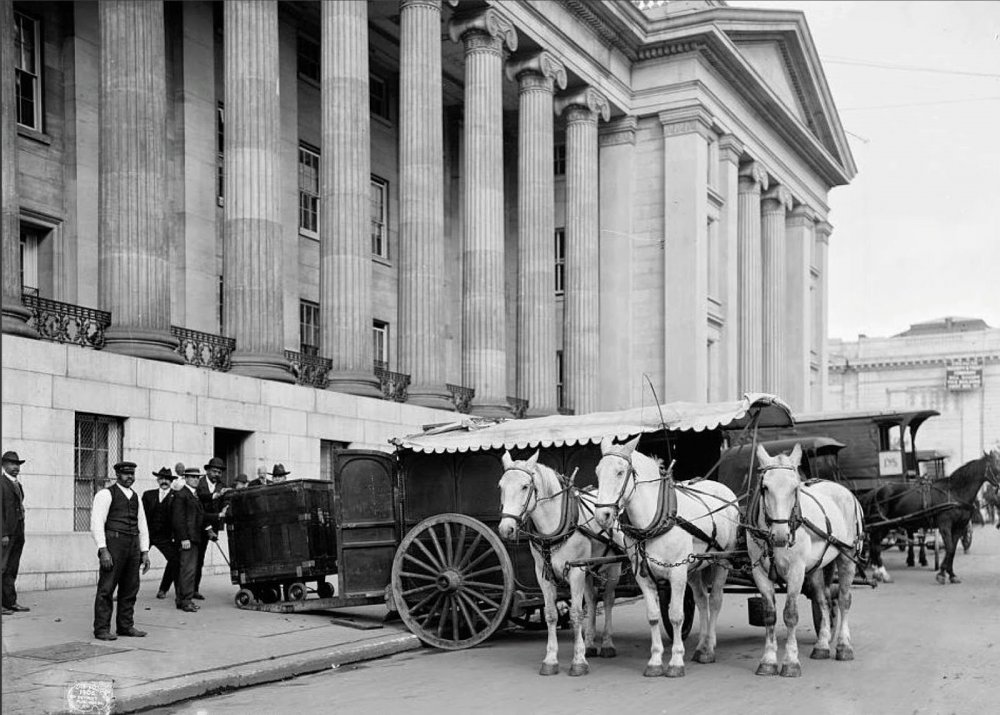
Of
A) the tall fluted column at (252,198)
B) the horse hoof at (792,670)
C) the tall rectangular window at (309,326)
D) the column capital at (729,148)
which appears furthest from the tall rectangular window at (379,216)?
the horse hoof at (792,670)

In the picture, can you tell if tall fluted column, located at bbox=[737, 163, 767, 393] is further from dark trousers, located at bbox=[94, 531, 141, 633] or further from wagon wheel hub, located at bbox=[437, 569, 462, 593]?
dark trousers, located at bbox=[94, 531, 141, 633]

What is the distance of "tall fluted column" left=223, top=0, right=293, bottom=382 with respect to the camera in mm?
21516

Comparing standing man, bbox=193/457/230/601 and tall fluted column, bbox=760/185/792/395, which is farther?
tall fluted column, bbox=760/185/792/395

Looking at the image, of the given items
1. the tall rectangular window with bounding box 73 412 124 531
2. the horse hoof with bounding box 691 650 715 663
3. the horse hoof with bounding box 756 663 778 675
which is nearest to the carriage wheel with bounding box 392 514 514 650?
the horse hoof with bounding box 691 650 715 663

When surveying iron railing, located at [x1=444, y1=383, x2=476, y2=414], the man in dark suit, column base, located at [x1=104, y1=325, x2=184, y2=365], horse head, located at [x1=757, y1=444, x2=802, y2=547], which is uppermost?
column base, located at [x1=104, y1=325, x2=184, y2=365]

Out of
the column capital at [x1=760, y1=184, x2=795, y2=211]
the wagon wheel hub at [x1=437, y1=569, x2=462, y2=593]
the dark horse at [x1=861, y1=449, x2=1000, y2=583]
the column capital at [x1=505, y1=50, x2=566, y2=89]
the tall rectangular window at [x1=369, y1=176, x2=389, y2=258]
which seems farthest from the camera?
the column capital at [x1=760, y1=184, x2=795, y2=211]

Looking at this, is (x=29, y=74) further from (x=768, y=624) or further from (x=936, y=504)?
(x=936, y=504)

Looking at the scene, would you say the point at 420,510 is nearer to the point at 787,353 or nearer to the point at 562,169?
the point at 562,169

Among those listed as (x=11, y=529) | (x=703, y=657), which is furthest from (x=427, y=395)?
(x=703, y=657)

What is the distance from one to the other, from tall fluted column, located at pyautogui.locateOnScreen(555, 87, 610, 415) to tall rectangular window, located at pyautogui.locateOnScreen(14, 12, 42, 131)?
16.8m

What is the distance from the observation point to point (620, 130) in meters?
37.8

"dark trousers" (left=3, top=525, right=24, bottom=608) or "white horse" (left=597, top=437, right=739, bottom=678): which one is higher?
"white horse" (left=597, top=437, right=739, bottom=678)

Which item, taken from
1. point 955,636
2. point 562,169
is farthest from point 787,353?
point 955,636

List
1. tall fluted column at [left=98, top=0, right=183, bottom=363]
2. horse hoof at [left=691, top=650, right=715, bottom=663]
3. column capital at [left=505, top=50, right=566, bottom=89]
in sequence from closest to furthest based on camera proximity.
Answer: horse hoof at [left=691, top=650, right=715, bottom=663]
tall fluted column at [left=98, top=0, right=183, bottom=363]
column capital at [left=505, top=50, right=566, bottom=89]
